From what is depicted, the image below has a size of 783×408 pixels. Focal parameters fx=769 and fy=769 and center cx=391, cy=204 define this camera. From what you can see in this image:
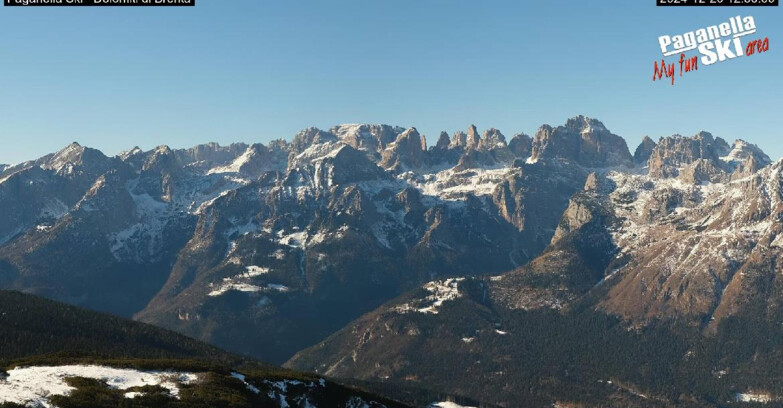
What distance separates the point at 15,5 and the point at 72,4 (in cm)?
1525

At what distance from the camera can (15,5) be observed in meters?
198

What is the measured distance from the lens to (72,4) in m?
197
